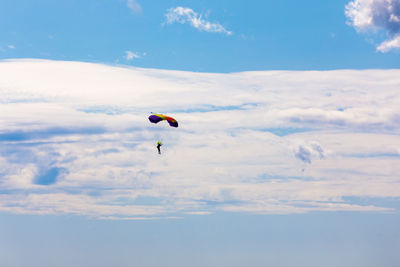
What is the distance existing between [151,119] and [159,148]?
984cm

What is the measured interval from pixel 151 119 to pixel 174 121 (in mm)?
7142

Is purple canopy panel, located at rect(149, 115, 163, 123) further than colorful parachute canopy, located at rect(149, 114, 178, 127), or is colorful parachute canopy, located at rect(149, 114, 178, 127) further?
colorful parachute canopy, located at rect(149, 114, 178, 127)

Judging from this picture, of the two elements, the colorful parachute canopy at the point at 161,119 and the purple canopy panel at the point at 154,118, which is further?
the colorful parachute canopy at the point at 161,119

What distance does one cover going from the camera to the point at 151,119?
180 meters

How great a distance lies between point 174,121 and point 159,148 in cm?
1034

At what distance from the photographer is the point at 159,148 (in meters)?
177

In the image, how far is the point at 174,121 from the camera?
181500 mm

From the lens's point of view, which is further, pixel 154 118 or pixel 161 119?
pixel 161 119
